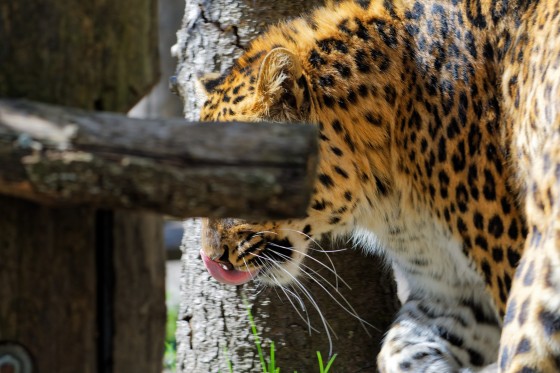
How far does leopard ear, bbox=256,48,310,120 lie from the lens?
3.82 meters

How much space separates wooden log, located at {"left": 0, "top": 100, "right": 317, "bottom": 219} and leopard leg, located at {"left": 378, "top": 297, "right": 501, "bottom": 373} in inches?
98.8

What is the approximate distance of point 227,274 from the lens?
13.6ft

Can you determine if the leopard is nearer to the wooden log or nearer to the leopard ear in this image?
the leopard ear

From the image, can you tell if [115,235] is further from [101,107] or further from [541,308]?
[541,308]

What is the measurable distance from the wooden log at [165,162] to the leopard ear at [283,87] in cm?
166

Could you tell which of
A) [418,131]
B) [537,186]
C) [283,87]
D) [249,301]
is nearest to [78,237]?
[283,87]

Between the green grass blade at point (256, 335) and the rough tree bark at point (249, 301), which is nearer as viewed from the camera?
the green grass blade at point (256, 335)

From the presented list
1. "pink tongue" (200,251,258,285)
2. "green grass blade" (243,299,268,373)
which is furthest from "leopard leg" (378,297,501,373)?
"pink tongue" (200,251,258,285)

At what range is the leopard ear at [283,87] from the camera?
382 centimetres

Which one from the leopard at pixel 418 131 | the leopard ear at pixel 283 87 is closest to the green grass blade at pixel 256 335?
the leopard at pixel 418 131

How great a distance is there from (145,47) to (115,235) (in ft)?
1.81

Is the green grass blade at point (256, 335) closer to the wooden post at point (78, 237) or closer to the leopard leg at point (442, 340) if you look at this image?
the leopard leg at point (442, 340)

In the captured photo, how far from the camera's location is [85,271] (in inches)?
99.0

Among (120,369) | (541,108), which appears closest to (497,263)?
(541,108)
